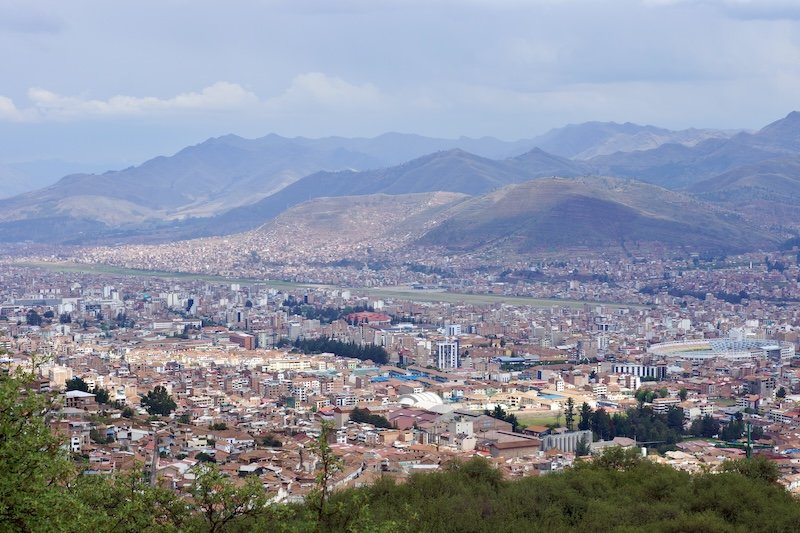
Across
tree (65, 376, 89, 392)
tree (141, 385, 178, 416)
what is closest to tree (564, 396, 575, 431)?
tree (141, 385, 178, 416)

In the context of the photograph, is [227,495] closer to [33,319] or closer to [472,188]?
[33,319]

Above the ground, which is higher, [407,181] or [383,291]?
[407,181]

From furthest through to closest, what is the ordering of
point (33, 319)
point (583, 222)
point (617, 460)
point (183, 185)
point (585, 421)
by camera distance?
point (183, 185), point (583, 222), point (33, 319), point (585, 421), point (617, 460)

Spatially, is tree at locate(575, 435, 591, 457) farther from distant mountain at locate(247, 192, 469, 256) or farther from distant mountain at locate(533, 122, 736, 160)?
distant mountain at locate(533, 122, 736, 160)

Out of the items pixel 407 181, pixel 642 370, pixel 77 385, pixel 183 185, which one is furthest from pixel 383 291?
pixel 183 185

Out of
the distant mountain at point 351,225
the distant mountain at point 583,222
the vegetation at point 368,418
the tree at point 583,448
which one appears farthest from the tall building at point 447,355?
the distant mountain at point 351,225

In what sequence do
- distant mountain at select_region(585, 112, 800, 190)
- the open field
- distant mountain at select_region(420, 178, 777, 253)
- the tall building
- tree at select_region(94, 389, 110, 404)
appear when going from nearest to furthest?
tree at select_region(94, 389, 110, 404) < the tall building < the open field < distant mountain at select_region(420, 178, 777, 253) < distant mountain at select_region(585, 112, 800, 190)
